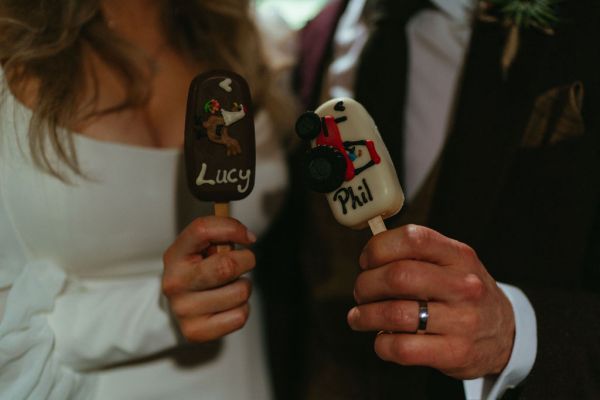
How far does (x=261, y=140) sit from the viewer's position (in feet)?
3.64

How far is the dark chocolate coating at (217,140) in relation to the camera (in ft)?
2.23

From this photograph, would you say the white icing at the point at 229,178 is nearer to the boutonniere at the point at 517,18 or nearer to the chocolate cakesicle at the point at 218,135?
the chocolate cakesicle at the point at 218,135

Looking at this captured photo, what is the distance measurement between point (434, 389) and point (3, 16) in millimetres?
960

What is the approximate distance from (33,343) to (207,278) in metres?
0.31

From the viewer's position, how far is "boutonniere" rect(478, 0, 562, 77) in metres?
0.88

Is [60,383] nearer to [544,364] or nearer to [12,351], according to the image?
[12,351]

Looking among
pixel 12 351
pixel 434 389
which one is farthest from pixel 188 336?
pixel 434 389

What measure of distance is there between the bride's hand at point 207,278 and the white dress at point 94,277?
0.17 metres

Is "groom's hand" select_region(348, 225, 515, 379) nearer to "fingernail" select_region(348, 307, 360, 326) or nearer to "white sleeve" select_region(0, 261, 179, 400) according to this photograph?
"fingernail" select_region(348, 307, 360, 326)

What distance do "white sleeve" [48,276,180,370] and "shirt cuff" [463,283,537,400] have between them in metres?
0.49

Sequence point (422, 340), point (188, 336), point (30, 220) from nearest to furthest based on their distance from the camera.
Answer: point (422, 340) → point (188, 336) → point (30, 220)

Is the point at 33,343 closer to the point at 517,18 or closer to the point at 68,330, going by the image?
the point at 68,330

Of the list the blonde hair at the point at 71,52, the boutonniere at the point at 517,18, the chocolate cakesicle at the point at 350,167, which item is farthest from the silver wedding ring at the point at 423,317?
the blonde hair at the point at 71,52

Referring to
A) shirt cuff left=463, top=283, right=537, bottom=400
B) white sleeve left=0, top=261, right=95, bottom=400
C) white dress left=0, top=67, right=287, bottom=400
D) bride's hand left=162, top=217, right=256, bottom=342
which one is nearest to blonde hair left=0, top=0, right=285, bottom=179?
white dress left=0, top=67, right=287, bottom=400
